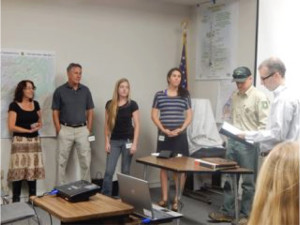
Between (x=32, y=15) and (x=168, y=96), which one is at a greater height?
(x=32, y=15)

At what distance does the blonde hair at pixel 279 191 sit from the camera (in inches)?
47.0

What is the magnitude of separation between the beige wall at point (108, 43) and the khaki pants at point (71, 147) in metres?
0.29

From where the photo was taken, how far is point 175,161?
3895 millimetres

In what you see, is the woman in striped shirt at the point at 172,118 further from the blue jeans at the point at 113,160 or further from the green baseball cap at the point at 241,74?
the green baseball cap at the point at 241,74

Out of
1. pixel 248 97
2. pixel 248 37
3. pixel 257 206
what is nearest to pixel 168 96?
pixel 248 97

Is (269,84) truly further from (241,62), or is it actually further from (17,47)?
(17,47)

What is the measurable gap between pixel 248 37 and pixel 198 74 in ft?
3.65

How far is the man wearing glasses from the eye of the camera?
345 centimetres

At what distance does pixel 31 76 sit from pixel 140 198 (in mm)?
3140

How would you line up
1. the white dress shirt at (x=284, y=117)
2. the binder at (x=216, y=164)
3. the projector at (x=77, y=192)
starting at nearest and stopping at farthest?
the projector at (x=77, y=192)
the white dress shirt at (x=284, y=117)
the binder at (x=216, y=164)

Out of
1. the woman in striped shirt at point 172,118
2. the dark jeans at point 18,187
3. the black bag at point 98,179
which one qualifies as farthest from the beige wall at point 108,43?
the woman in striped shirt at point 172,118

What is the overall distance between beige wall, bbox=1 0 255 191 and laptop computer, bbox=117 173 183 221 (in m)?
2.85

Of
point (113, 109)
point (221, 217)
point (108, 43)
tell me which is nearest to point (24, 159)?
point (113, 109)

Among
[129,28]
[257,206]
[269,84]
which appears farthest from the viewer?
[129,28]
